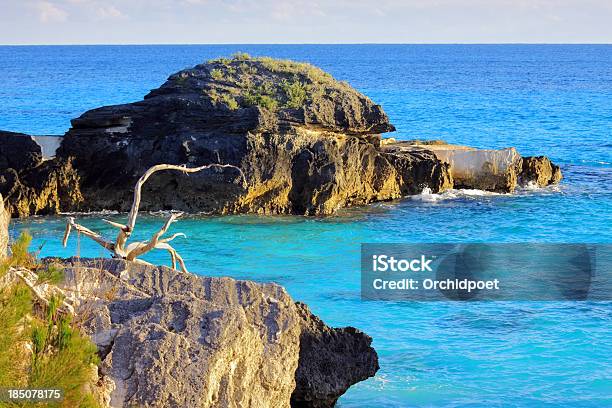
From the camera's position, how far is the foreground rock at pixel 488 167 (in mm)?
37438

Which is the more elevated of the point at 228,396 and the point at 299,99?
→ the point at 299,99

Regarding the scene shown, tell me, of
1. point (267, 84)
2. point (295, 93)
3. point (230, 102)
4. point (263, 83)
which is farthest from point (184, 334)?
point (263, 83)

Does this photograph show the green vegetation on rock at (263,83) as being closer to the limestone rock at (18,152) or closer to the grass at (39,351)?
the limestone rock at (18,152)

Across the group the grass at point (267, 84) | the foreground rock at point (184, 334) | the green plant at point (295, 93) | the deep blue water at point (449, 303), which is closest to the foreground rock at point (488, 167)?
the deep blue water at point (449, 303)

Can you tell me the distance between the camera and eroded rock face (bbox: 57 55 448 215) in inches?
1300

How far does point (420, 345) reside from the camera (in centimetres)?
2033

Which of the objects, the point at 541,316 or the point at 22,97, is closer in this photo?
the point at 541,316

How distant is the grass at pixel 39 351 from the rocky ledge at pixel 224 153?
24433mm

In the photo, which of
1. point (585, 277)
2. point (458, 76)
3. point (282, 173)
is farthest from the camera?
point (458, 76)

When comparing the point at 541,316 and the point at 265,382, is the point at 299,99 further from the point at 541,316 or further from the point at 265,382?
the point at 265,382

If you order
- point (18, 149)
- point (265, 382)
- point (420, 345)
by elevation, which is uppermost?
point (18, 149)

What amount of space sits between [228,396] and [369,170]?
2643 centimetres

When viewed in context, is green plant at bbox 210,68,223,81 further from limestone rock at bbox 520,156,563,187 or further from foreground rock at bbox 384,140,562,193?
limestone rock at bbox 520,156,563,187

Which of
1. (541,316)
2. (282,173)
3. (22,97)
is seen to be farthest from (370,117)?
(22,97)
